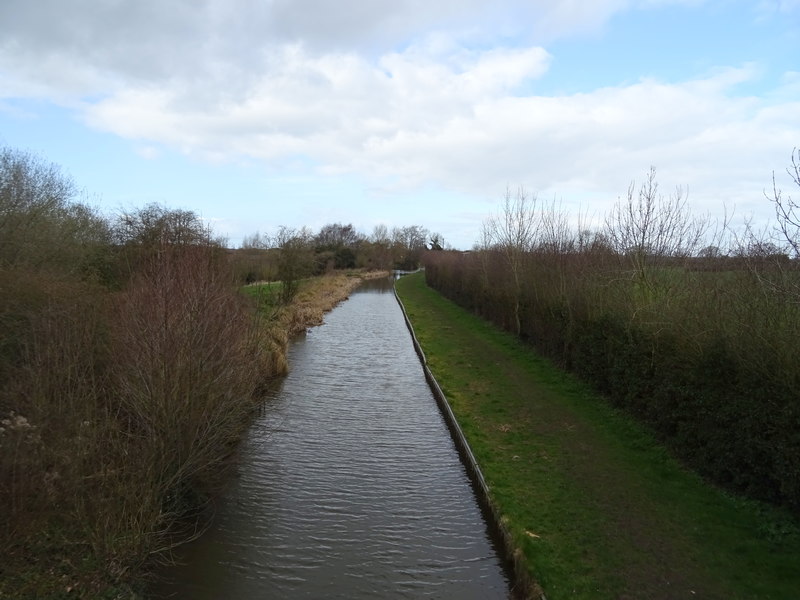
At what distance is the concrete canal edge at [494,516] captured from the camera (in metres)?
5.95

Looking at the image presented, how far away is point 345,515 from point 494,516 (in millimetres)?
2061

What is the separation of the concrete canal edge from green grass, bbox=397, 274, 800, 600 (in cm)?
11

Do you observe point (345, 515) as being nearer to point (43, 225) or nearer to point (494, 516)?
point (494, 516)

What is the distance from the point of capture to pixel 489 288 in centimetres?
2634

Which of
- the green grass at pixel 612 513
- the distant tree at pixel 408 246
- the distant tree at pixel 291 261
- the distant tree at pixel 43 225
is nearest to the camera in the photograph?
the green grass at pixel 612 513

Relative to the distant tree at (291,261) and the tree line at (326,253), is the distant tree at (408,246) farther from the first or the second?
the distant tree at (291,261)

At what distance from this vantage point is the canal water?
6273 millimetres

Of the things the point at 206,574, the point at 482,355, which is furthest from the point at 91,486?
the point at 482,355

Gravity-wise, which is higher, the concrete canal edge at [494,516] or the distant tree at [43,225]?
the distant tree at [43,225]

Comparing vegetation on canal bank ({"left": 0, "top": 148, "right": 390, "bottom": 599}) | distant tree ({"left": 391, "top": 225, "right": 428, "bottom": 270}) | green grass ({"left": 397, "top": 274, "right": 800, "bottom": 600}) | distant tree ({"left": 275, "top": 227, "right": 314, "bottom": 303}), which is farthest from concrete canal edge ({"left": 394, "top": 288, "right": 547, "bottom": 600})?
distant tree ({"left": 391, "top": 225, "right": 428, "bottom": 270})

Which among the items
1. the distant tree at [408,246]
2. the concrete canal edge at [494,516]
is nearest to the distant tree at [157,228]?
the concrete canal edge at [494,516]

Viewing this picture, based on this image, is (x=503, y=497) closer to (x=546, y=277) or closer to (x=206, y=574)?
(x=206, y=574)

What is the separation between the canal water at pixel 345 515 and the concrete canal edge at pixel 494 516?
0.43 ft

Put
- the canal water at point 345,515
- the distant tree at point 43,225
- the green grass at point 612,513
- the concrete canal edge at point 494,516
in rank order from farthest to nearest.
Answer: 1. the distant tree at point 43,225
2. the canal water at point 345,515
3. the concrete canal edge at point 494,516
4. the green grass at point 612,513
